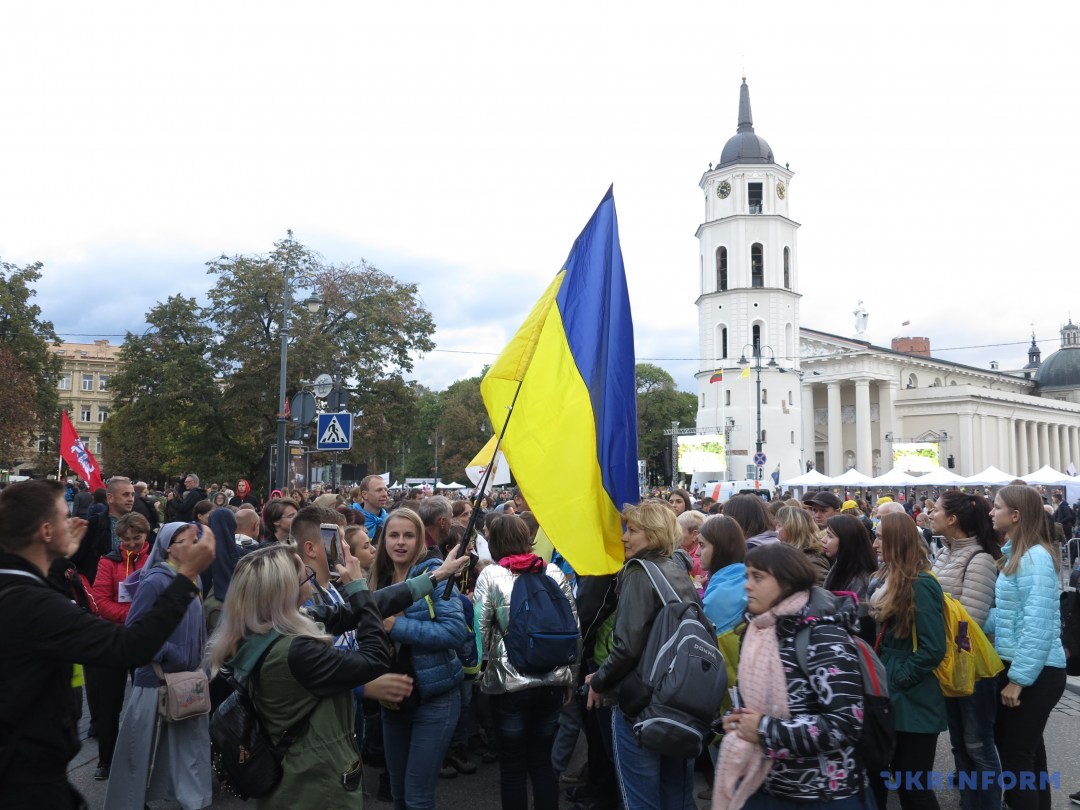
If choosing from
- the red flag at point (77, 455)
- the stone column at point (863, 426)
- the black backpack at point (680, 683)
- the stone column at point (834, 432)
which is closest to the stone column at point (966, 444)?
the stone column at point (863, 426)

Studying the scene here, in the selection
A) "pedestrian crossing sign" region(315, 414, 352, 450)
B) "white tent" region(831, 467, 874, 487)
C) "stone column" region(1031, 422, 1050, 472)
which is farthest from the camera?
"stone column" region(1031, 422, 1050, 472)

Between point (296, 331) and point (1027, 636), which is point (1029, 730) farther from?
point (296, 331)

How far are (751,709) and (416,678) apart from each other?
1.68m

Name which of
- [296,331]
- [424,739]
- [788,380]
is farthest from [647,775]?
[788,380]

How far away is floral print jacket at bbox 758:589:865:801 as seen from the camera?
3078 mm

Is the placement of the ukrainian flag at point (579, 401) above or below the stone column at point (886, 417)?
below

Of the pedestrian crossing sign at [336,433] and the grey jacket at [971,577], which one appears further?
the pedestrian crossing sign at [336,433]

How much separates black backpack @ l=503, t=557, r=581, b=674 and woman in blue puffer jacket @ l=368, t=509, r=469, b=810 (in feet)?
1.07

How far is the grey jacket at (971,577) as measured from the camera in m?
5.04

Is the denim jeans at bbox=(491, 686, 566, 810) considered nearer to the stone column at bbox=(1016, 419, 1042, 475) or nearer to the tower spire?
the tower spire

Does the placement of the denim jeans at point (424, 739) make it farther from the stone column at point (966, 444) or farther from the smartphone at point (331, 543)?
the stone column at point (966, 444)

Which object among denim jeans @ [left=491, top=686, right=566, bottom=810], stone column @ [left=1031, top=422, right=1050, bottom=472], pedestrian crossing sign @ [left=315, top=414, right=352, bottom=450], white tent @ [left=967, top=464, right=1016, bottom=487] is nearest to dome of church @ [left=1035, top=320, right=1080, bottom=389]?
stone column @ [left=1031, top=422, right=1050, bottom=472]

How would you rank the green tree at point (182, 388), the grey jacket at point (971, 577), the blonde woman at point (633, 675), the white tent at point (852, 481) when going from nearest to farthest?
Result: the blonde woman at point (633, 675)
the grey jacket at point (971, 577)
the green tree at point (182, 388)
the white tent at point (852, 481)

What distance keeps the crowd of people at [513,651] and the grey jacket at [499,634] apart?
0.01m
